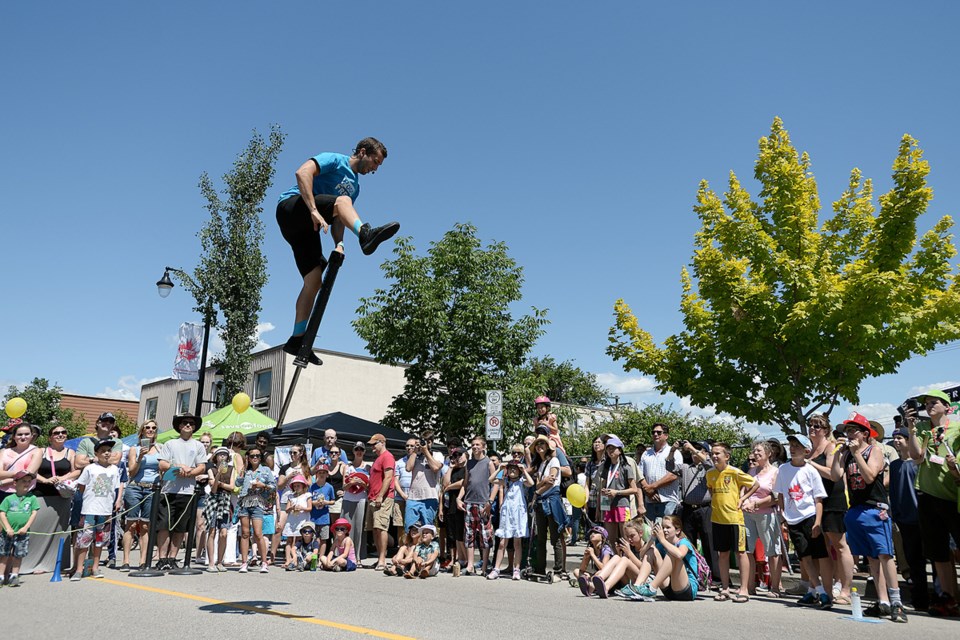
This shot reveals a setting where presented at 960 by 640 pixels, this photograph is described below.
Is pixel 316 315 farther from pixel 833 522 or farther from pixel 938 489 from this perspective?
pixel 938 489

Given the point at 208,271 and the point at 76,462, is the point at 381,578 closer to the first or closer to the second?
the point at 76,462

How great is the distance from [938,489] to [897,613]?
4.23ft

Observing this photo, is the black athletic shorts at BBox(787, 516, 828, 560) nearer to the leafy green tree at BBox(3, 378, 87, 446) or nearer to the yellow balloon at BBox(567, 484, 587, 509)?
the yellow balloon at BBox(567, 484, 587, 509)

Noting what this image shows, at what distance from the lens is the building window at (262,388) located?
34906 mm

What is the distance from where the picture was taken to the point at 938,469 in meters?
6.97

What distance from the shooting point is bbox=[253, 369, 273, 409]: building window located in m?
34.9

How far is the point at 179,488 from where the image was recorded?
382 inches

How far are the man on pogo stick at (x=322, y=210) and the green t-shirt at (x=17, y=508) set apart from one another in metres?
5.70

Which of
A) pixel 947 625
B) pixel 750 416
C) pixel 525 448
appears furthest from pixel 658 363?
pixel 947 625

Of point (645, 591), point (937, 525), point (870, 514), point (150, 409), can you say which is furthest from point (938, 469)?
point (150, 409)

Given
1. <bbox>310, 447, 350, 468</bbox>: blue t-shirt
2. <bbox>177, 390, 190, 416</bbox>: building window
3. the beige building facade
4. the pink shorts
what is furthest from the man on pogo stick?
<bbox>177, 390, 190, 416</bbox>: building window

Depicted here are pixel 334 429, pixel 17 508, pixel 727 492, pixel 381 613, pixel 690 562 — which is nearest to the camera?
pixel 381 613

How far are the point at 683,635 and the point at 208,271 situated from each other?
637 inches

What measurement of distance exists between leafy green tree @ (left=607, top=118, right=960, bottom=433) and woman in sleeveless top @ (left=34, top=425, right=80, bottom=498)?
1167cm
